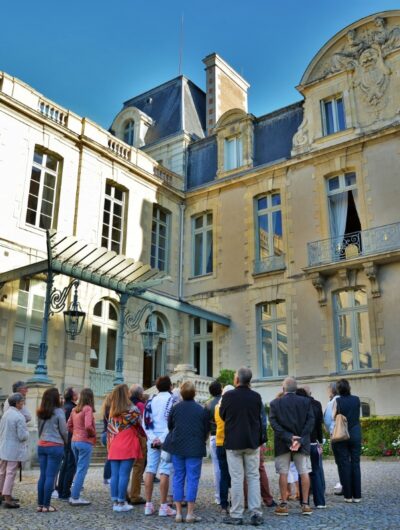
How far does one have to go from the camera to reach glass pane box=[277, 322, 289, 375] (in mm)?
14711

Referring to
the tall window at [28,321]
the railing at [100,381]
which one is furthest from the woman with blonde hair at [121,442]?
A: the railing at [100,381]

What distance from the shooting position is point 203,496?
6.12 meters

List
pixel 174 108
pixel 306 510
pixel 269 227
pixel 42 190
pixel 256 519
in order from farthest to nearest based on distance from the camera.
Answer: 1. pixel 174 108
2. pixel 269 227
3. pixel 42 190
4. pixel 306 510
5. pixel 256 519

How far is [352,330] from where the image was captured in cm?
1369

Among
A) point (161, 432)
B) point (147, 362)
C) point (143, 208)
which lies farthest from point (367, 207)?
point (161, 432)

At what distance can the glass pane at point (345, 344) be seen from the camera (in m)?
13.6

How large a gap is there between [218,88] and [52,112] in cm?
807

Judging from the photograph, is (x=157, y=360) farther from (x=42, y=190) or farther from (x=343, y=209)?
(x=343, y=209)

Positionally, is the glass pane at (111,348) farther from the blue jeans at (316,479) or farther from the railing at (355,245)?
the blue jeans at (316,479)

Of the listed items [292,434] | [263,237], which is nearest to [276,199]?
[263,237]

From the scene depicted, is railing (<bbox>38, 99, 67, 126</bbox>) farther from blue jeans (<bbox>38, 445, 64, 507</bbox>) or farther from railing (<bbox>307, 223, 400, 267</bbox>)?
blue jeans (<bbox>38, 445, 64, 507</bbox>)

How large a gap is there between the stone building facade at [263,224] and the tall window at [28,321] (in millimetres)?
114

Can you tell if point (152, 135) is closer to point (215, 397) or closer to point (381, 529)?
point (215, 397)

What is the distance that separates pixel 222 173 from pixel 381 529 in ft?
47.3
